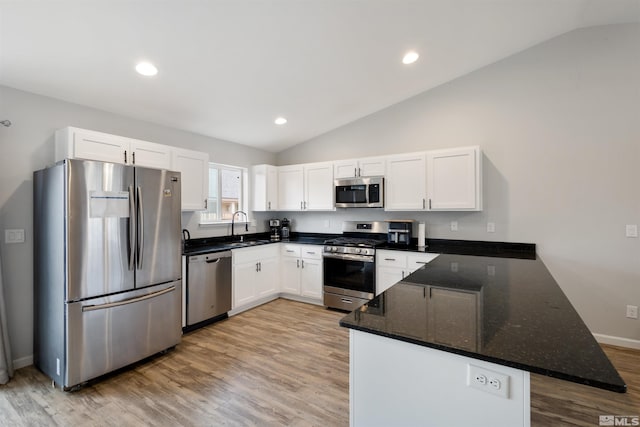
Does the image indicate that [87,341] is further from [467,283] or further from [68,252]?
[467,283]

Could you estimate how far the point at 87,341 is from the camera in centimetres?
232

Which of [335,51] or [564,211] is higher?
[335,51]

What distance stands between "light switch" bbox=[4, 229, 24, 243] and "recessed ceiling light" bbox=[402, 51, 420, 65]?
3.96 metres

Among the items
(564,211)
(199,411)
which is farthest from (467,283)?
(564,211)

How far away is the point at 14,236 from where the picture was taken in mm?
2580

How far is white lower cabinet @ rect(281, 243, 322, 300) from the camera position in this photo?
13.9 feet

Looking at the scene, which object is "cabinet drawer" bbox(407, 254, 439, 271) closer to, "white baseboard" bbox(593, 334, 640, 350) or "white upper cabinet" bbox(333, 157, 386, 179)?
"white upper cabinet" bbox(333, 157, 386, 179)

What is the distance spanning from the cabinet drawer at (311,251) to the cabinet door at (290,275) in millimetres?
165

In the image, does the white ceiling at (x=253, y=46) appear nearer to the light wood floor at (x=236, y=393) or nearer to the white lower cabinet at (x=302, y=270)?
the white lower cabinet at (x=302, y=270)

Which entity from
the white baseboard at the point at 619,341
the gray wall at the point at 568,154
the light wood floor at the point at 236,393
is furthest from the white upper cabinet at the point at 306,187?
the white baseboard at the point at 619,341

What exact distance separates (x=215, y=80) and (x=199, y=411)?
2.86m

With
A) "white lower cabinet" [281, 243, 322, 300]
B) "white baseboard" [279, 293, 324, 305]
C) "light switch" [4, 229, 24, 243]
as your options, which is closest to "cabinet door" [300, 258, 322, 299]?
"white lower cabinet" [281, 243, 322, 300]

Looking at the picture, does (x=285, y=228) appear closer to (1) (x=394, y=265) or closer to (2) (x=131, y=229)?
(1) (x=394, y=265)

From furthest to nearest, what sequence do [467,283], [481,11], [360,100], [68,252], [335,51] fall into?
[360,100]
[335,51]
[481,11]
[68,252]
[467,283]
